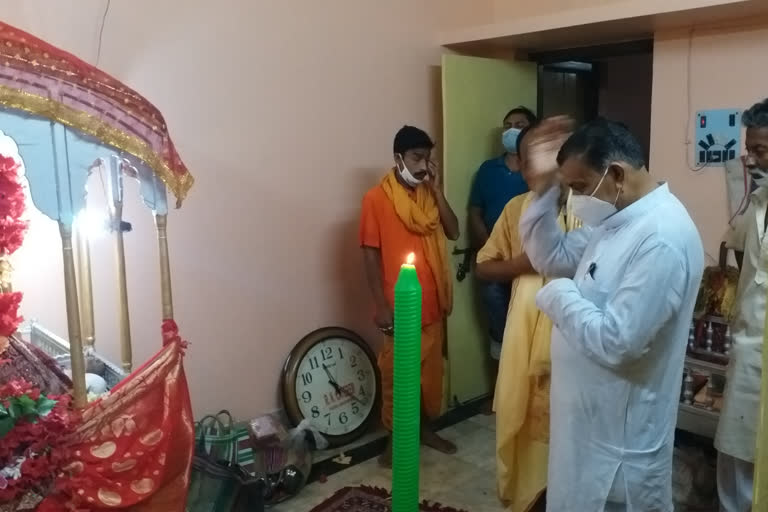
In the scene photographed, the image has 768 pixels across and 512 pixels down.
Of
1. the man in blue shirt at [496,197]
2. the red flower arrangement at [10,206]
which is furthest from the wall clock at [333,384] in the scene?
the red flower arrangement at [10,206]

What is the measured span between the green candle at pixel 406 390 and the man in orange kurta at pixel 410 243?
2.00 m

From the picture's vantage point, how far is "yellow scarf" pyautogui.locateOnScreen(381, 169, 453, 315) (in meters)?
2.80

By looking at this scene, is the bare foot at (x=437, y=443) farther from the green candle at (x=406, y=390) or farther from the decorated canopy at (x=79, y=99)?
the green candle at (x=406, y=390)

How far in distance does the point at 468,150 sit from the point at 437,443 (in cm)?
148

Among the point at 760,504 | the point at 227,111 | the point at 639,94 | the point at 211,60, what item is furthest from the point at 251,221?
the point at 639,94

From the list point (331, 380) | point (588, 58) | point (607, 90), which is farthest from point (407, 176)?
point (607, 90)

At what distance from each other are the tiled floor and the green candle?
191 cm

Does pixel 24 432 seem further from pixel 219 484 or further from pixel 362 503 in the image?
pixel 362 503

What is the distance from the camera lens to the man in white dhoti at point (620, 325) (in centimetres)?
137

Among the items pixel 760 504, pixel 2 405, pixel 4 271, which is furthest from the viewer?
pixel 4 271

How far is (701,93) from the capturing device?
2975 mm

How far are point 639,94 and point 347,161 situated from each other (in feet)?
8.81

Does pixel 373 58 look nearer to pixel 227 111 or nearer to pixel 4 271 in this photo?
pixel 227 111

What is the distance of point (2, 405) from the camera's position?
58.1 inches
